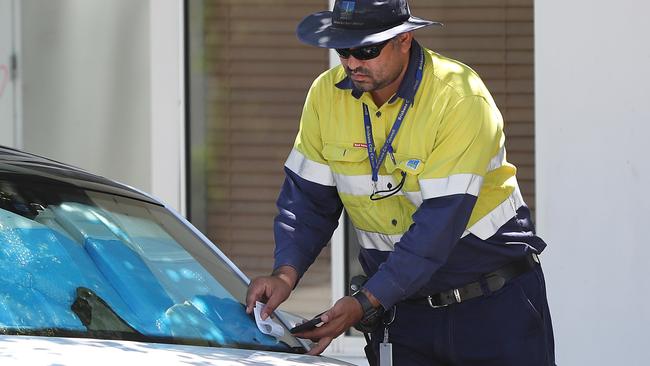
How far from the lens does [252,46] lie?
24.3 ft

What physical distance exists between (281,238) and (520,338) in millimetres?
757

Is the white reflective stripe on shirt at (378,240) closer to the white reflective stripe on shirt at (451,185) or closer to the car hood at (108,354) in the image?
the white reflective stripe on shirt at (451,185)

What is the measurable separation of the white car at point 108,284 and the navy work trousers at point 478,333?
1.22 ft

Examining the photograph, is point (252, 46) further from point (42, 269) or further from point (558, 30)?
point (42, 269)

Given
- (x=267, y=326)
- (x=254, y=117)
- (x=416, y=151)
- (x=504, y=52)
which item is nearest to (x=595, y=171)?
(x=504, y=52)

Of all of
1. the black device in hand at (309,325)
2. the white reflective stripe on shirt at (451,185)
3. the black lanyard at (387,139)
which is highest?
the black lanyard at (387,139)

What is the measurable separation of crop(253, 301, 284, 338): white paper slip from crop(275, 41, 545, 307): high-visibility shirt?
0.23m

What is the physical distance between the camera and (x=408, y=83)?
3.78 metres

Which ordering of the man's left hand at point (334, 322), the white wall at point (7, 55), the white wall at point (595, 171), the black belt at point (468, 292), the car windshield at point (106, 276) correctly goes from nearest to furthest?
the car windshield at point (106, 276) < the man's left hand at point (334, 322) < the black belt at point (468, 292) < the white wall at point (595, 171) < the white wall at point (7, 55)

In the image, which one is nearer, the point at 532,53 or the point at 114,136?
the point at 532,53

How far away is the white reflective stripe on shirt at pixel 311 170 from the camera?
3.96 metres

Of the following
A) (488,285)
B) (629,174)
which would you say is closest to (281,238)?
(488,285)

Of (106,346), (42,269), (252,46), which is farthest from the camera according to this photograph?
(252,46)

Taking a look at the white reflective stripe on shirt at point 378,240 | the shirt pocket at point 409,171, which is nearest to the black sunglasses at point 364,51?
the shirt pocket at point 409,171
